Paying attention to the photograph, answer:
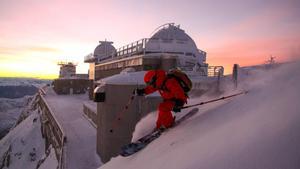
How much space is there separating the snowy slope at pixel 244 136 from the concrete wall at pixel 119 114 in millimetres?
6704

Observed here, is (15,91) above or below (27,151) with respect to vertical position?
below

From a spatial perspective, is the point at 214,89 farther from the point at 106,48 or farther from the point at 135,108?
the point at 106,48

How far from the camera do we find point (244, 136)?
11.7 ft

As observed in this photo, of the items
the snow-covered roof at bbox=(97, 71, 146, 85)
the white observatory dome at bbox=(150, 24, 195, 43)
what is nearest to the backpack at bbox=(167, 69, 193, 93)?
the snow-covered roof at bbox=(97, 71, 146, 85)

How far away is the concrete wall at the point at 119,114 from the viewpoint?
42.7ft

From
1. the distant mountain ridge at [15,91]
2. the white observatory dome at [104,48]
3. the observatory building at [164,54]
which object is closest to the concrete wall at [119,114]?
the observatory building at [164,54]

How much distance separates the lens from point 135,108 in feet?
43.2

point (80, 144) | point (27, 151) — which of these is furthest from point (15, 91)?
point (80, 144)

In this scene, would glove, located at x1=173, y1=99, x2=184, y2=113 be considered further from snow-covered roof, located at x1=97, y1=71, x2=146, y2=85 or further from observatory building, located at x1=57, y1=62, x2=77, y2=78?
observatory building, located at x1=57, y1=62, x2=77, y2=78

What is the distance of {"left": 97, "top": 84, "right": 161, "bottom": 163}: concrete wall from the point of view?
13.0 m

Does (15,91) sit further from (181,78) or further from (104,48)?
(181,78)

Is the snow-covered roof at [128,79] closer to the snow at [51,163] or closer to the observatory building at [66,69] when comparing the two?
the snow at [51,163]

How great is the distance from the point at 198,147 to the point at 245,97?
218cm

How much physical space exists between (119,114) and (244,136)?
10.1 m
